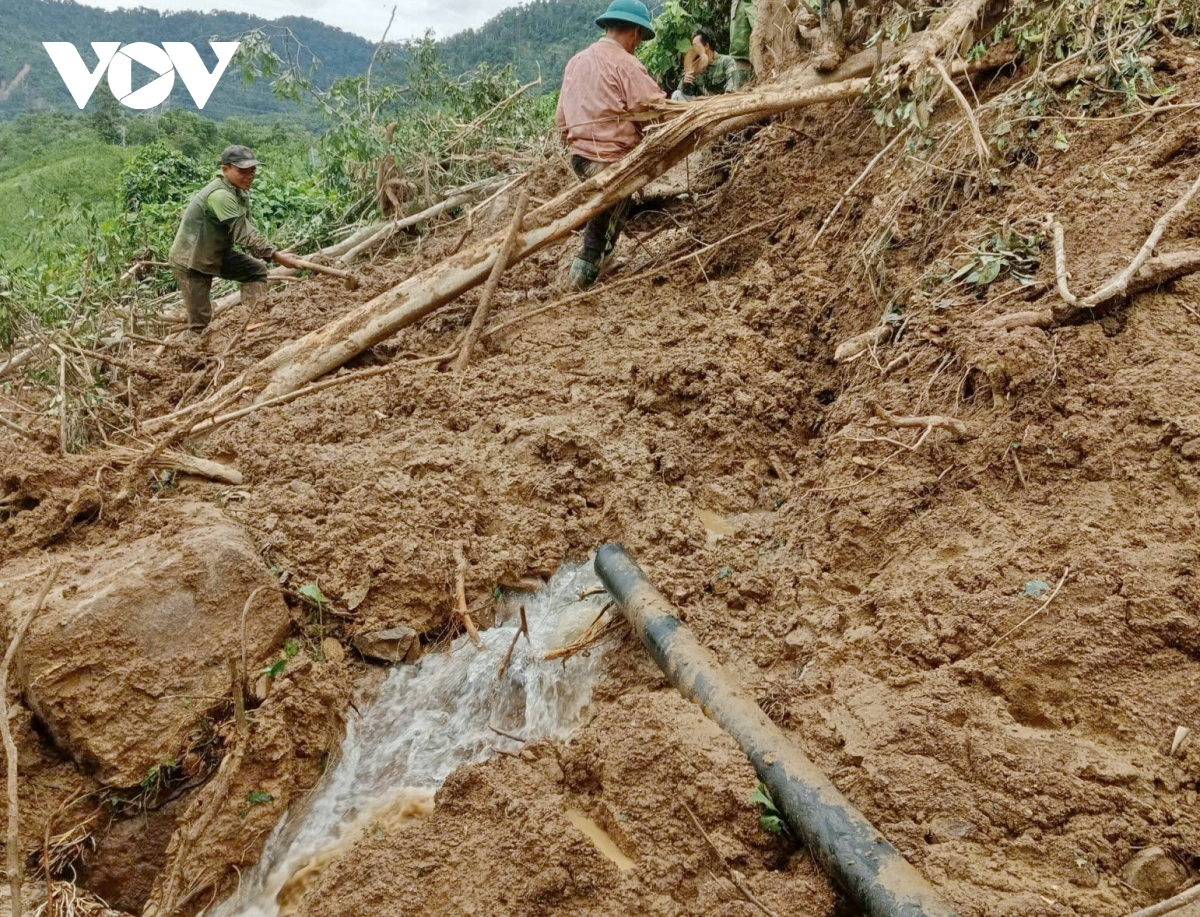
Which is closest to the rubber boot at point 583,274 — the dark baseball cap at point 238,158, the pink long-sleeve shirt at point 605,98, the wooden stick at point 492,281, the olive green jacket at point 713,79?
the wooden stick at point 492,281

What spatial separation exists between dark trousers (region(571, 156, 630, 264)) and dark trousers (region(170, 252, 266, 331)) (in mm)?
2792

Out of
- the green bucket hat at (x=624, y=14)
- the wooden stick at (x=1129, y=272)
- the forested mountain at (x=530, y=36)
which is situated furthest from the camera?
the forested mountain at (x=530, y=36)

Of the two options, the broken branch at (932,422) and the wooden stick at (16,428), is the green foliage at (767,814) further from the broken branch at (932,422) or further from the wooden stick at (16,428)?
the wooden stick at (16,428)

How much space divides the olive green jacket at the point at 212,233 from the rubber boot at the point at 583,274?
2444mm

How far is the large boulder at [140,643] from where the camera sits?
117 inches

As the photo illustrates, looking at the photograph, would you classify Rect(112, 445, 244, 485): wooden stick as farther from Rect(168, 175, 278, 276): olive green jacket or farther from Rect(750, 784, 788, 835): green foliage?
Rect(750, 784, 788, 835): green foliage

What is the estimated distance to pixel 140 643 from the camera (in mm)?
3051

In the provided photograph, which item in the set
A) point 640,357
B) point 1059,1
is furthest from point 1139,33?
point 640,357

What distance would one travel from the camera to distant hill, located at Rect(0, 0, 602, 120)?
894 inches

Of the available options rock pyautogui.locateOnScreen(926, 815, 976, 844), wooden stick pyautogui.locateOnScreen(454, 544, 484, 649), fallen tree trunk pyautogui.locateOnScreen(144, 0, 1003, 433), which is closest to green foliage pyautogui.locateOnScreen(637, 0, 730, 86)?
fallen tree trunk pyautogui.locateOnScreen(144, 0, 1003, 433)

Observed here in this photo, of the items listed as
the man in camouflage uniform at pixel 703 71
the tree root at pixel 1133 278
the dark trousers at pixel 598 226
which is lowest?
the tree root at pixel 1133 278

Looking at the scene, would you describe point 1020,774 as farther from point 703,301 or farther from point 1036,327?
point 703,301

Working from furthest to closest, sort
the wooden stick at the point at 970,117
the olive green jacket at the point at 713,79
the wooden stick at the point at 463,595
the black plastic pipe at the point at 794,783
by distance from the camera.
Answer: the olive green jacket at the point at 713,79 < the wooden stick at the point at 970,117 < the wooden stick at the point at 463,595 < the black plastic pipe at the point at 794,783

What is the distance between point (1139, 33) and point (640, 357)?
2494 millimetres
